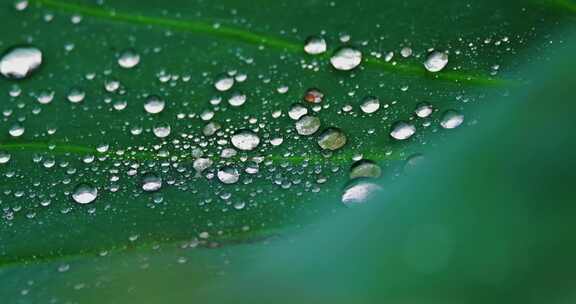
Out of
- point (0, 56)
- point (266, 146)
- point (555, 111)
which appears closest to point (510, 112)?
point (555, 111)

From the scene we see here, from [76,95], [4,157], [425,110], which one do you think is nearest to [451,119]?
[425,110]

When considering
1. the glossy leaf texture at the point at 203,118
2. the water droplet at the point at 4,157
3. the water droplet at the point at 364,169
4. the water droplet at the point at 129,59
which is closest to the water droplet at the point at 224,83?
the glossy leaf texture at the point at 203,118

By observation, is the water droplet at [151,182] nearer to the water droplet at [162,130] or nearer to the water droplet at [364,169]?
the water droplet at [162,130]

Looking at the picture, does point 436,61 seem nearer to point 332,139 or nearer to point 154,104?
point 332,139

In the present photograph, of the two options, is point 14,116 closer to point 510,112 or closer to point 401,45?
Result: point 401,45

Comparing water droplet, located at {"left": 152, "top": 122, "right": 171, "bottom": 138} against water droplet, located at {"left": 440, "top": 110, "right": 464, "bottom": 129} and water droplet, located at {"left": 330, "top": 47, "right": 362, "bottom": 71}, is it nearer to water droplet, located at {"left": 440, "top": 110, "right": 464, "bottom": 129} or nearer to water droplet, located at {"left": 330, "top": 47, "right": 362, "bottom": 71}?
water droplet, located at {"left": 330, "top": 47, "right": 362, "bottom": 71}
